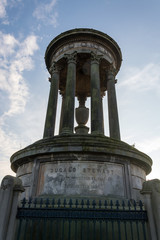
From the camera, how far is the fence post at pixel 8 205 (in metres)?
5.33

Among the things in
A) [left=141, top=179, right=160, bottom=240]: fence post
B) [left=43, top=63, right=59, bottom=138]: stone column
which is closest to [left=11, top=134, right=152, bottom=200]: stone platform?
[left=141, top=179, right=160, bottom=240]: fence post

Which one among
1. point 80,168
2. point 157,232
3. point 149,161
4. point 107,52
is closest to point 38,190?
point 80,168

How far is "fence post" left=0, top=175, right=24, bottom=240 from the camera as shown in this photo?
5.33 m

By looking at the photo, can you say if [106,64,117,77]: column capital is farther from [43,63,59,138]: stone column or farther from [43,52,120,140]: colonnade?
[43,63,59,138]: stone column

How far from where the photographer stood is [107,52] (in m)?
17.0

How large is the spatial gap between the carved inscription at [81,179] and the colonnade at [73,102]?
3.10m

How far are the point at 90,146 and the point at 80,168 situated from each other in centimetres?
114

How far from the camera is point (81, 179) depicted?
28.7 feet

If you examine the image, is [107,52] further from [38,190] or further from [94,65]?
[38,190]

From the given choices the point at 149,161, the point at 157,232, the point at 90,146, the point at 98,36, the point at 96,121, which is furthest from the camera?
the point at 98,36

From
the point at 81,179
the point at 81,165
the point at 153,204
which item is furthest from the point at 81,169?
the point at 153,204

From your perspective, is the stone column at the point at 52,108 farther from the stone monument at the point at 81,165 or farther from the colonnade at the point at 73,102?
the stone monument at the point at 81,165

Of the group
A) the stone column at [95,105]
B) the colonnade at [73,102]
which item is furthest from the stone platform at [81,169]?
the colonnade at [73,102]

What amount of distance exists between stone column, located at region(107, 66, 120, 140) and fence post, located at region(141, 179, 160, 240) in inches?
313
